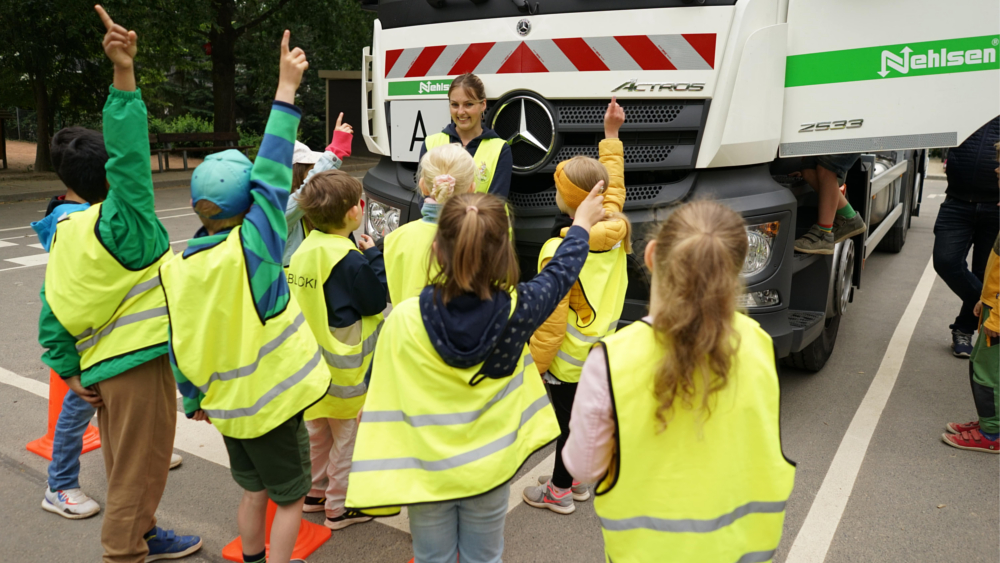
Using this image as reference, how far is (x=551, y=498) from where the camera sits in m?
3.40

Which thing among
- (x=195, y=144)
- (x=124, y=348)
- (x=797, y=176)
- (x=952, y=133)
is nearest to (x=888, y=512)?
(x=952, y=133)

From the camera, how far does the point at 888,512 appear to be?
3.41 meters

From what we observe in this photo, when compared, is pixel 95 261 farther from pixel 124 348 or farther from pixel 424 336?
pixel 424 336

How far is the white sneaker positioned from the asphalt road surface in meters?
0.04

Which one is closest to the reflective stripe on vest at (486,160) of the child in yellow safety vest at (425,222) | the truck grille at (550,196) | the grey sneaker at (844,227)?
the truck grille at (550,196)

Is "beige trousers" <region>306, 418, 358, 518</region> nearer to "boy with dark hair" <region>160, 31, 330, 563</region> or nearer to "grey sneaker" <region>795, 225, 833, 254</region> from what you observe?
"boy with dark hair" <region>160, 31, 330, 563</region>

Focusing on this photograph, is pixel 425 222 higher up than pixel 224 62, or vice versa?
pixel 224 62

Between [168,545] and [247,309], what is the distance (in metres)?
1.29

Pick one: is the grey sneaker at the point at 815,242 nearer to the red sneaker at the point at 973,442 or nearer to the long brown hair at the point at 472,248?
the red sneaker at the point at 973,442

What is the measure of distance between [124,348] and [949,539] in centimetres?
336

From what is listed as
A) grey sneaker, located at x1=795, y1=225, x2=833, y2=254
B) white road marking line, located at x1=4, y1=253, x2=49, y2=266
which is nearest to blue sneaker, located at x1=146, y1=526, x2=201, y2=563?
grey sneaker, located at x1=795, y1=225, x2=833, y2=254

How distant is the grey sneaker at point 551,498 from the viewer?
337cm

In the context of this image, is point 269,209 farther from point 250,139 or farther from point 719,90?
point 250,139

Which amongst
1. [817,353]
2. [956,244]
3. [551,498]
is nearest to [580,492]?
[551,498]
